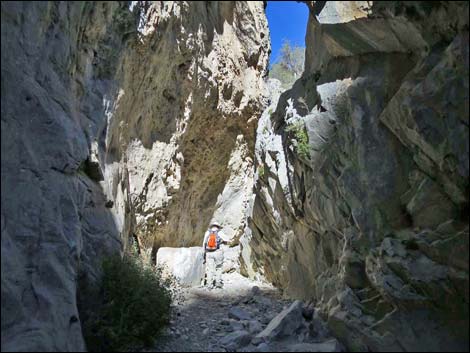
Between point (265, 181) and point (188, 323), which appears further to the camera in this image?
point (265, 181)

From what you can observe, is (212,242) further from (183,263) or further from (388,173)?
(388,173)

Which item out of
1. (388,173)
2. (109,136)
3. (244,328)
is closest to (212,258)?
(244,328)

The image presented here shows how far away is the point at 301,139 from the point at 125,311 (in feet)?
16.2

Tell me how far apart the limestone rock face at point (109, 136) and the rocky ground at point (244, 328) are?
172 cm

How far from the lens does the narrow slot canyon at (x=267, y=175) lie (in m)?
5.34

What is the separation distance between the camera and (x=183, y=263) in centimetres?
1204

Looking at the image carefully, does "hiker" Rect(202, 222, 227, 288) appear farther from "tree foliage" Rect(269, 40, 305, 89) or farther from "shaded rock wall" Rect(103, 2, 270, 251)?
"tree foliage" Rect(269, 40, 305, 89)

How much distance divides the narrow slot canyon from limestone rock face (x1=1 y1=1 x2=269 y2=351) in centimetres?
3

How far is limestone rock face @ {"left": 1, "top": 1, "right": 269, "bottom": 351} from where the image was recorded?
5.11 metres

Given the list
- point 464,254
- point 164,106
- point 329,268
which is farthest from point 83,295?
point 164,106

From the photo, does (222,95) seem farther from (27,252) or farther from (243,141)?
(27,252)

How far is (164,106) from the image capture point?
11.1 meters

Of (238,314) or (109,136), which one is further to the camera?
(109,136)

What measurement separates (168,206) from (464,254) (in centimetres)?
852
